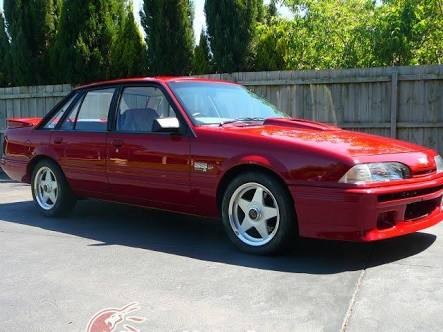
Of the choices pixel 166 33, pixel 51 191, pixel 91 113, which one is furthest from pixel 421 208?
pixel 166 33

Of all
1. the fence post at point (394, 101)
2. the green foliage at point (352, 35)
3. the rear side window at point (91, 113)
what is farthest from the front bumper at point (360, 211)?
the green foliage at point (352, 35)

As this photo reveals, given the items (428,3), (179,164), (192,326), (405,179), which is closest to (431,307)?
(405,179)

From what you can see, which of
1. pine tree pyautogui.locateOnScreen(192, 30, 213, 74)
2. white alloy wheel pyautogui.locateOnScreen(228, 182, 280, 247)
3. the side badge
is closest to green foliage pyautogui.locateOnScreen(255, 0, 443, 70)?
pine tree pyautogui.locateOnScreen(192, 30, 213, 74)

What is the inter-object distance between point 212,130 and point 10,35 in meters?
9.82

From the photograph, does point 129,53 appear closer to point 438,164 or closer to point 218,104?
point 218,104

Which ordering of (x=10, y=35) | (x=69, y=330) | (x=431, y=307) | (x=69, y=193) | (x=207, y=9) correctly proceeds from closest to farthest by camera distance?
(x=69, y=330) < (x=431, y=307) < (x=69, y=193) < (x=207, y=9) < (x=10, y=35)

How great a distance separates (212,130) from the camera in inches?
210

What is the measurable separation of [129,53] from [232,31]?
221 centimetres

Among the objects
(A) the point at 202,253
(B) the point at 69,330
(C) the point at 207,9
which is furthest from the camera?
(C) the point at 207,9

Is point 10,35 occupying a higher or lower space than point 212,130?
higher

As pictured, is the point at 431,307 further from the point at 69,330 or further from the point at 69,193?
the point at 69,193

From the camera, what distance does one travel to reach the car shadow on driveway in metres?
4.88

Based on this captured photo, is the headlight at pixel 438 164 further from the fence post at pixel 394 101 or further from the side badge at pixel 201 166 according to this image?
the fence post at pixel 394 101

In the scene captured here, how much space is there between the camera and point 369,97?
9328 millimetres
